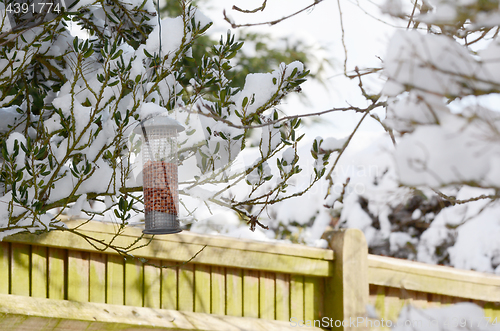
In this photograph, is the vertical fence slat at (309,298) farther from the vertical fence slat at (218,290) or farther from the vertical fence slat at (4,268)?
the vertical fence slat at (4,268)

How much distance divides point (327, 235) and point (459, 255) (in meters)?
2.23

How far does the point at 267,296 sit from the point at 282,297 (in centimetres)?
10

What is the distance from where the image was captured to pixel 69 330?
2227 millimetres

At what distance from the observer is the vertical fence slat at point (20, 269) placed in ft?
7.16

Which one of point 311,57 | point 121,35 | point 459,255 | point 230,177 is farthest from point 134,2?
point 311,57

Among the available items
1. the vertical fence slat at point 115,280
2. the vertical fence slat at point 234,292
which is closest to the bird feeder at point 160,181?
the vertical fence slat at point 115,280

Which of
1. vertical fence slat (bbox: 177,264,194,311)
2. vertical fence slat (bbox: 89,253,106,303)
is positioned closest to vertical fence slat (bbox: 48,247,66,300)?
vertical fence slat (bbox: 89,253,106,303)

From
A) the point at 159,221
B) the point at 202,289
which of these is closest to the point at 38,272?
the point at 159,221

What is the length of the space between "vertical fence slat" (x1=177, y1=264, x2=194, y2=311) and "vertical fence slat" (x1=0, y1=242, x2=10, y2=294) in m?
0.83

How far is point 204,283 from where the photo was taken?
8.63 feet

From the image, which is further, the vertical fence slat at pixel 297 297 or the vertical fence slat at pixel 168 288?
the vertical fence slat at pixel 297 297

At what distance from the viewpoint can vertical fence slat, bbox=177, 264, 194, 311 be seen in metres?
2.57

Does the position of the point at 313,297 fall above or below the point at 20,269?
below

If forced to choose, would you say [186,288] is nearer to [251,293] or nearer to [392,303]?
[251,293]
